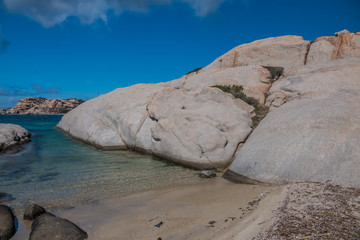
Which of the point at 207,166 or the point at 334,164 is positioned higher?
the point at 334,164

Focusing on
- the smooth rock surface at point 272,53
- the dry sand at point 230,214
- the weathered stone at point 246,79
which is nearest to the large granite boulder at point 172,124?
the weathered stone at point 246,79

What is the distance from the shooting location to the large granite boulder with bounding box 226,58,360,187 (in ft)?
24.5

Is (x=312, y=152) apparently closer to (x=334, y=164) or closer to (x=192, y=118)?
(x=334, y=164)

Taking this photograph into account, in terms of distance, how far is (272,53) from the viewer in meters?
21.0

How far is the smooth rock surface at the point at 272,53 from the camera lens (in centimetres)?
1995

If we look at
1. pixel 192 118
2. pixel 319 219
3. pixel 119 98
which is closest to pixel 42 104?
pixel 119 98

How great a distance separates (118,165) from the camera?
1192 centimetres

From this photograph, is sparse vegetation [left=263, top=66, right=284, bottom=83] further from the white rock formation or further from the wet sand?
the wet sand

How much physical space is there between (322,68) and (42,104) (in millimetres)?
139380

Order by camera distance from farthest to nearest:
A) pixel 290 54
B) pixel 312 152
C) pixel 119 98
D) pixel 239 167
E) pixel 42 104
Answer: pixel 42 104 → pixel 290 54 → pixel 119 98 → pixel 239 167 → pixel 312 152

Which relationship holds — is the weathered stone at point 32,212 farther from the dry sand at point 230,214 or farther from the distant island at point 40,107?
the distant island at point 40,107

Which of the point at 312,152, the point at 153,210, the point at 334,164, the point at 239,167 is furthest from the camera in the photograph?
the point at 239,167

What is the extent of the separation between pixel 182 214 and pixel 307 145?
17.7 ft

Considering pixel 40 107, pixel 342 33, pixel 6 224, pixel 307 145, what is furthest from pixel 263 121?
pixel 40 107
